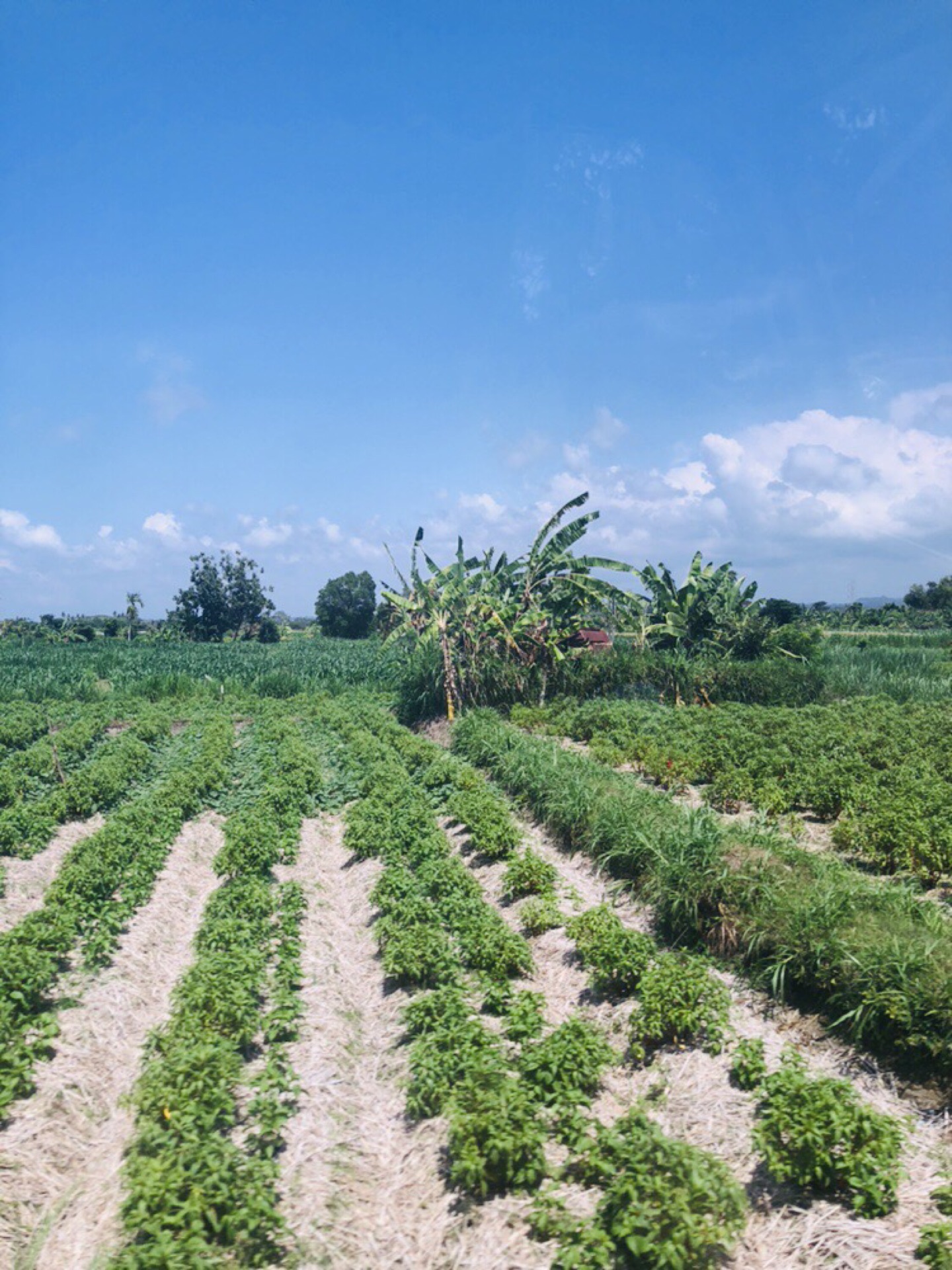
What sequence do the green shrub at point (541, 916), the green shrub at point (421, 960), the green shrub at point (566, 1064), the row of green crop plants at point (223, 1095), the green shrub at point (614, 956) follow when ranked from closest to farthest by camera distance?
the row of green crop plants at point (223, 1095) < the green shrub at point (566, 1064) < the green shrub at point (614, 956) < the green shrub at point (421, 960) < the green shrub at point (541, 916)

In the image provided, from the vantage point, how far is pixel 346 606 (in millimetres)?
82438

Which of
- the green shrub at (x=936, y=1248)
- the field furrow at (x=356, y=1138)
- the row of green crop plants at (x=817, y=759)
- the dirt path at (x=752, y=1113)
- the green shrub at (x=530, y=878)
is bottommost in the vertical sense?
the field furrow at (x=356, y=1138)

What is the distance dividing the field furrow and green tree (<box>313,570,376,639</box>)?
246 ft

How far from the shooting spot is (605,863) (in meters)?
8.98

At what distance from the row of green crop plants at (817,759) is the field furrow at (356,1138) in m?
5.73

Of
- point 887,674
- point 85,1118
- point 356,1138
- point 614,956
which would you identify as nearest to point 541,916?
point 614,956

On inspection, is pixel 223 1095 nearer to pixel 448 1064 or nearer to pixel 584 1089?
pixel 448 1064

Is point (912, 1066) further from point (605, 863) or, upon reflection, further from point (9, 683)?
point (9, 683)

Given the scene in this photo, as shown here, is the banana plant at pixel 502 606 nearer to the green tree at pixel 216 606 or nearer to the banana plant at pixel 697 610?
the banana plant at pixel 697 610

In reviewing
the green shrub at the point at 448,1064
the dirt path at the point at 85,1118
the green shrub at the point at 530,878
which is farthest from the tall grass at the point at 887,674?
the dirt path at the point at 85,1118

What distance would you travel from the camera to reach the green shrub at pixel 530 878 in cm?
841

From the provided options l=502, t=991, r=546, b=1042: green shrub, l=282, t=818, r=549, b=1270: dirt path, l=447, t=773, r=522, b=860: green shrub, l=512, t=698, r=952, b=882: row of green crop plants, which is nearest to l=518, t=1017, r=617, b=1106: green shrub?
l=502, t=991, r=546, b=1042: green shrub

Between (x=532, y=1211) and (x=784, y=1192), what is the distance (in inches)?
55.1

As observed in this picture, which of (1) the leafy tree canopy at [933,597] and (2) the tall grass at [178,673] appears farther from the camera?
(1) the leafy tree canopy at [933,597]
